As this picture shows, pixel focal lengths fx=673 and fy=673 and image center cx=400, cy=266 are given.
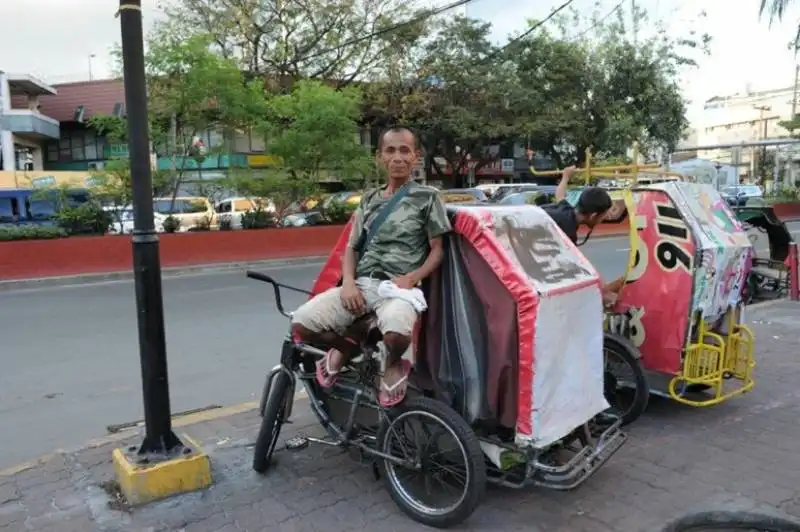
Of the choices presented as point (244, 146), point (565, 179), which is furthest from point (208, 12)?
point (565, 179)

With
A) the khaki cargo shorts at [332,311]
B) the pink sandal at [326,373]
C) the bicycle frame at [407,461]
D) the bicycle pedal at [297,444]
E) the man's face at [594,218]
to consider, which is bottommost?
the bicycle pedal at [297,444]

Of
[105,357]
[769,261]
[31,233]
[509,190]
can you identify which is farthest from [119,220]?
[769,261]

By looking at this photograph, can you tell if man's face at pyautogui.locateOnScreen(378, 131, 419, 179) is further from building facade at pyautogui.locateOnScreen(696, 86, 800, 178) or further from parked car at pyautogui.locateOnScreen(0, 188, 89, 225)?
building facade at pyautogui.locateOnScreen(696, 86, 800, 178)

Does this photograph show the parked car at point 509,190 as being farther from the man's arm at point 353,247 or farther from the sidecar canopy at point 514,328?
the sidecar canopy at point 514,328

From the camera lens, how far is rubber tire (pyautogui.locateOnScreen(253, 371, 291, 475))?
350 centimetres

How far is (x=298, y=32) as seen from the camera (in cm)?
2347

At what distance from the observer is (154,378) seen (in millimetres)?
3371

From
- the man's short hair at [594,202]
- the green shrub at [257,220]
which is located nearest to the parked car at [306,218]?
the green shrub at [257,220]

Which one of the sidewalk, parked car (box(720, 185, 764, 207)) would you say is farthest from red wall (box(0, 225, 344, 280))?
the sidewalk

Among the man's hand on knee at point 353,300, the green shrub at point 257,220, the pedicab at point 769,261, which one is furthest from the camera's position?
the green shrub at point 257,220

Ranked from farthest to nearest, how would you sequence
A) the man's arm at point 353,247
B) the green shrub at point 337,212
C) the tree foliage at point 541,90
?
the tree foliage at point 541,90 < the green shrub at point 337,212 < the man's arm at point 353,247

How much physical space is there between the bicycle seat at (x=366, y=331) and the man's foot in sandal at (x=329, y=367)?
126 millimetres

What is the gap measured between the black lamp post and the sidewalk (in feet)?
1.30

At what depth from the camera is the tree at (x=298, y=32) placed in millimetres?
22109
